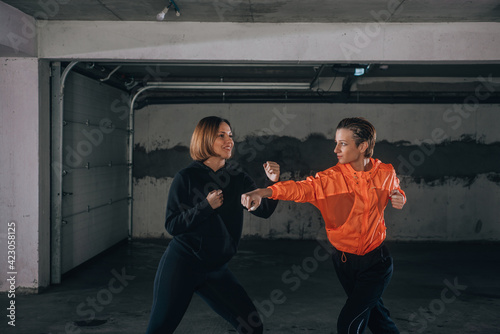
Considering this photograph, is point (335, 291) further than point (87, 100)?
No

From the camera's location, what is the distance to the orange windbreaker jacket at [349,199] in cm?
259

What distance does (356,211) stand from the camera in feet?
8.56

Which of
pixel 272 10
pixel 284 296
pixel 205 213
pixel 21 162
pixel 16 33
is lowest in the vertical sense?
pixel 284 296

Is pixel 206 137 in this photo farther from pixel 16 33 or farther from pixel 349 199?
pixel 16 33

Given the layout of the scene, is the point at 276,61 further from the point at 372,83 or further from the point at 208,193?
the point at 372,83

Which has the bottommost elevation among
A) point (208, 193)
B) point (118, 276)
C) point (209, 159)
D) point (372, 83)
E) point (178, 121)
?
point (118, 276)

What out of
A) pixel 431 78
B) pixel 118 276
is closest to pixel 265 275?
pixel 118 276

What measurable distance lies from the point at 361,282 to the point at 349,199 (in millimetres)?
491

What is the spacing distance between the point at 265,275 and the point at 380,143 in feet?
13.2

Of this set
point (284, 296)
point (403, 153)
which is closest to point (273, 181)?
point (284, 296)

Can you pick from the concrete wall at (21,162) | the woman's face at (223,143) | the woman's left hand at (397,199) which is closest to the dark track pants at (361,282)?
the woman's left hand at (397,199)

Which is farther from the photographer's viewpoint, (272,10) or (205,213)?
(272,10)

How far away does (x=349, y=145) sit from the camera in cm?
268

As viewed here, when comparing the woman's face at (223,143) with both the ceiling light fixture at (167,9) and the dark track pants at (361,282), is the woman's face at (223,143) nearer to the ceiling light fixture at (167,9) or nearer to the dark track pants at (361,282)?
the dark track pants at (361,282)
